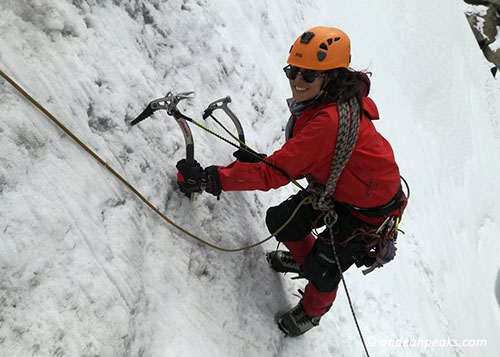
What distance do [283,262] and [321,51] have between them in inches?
66.9

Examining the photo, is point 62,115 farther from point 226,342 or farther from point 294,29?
point 294,29

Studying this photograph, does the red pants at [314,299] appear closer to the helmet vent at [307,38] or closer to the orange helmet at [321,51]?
the orange helmet at [321,51]


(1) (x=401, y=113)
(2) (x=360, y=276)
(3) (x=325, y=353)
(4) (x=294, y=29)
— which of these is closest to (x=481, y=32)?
(1) (x=401, y=113)

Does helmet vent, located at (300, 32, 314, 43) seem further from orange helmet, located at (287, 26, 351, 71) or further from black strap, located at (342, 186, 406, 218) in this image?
black strap, located at (342, 186, 406, 218)

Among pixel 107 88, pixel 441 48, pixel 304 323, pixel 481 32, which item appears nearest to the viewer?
pixel 107 88

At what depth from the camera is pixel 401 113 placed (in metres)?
7.43

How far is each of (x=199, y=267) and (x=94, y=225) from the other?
78cm

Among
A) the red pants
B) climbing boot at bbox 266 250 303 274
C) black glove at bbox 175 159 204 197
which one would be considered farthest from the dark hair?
climbing boot at bbox 266 250 303 274

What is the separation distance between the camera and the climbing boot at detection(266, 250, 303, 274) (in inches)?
121

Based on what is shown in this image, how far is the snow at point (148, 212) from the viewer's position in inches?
68.4

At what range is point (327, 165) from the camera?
230cm

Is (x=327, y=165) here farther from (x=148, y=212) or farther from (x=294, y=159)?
(x=148, y=212)

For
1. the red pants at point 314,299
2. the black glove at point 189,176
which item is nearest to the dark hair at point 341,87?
the black glove at point 189,176

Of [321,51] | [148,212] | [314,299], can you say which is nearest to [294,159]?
[321,51]
